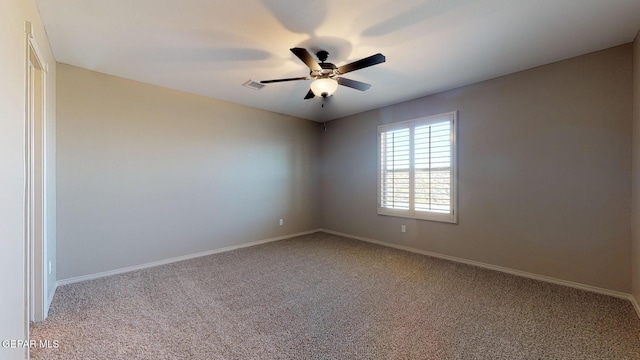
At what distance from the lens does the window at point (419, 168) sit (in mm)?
3990

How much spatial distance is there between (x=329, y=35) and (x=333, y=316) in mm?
2647

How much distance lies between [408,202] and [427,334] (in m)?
2.59

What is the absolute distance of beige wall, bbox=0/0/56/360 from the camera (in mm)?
1348

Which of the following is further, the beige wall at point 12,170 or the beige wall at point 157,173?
the beige wall at point 157,173

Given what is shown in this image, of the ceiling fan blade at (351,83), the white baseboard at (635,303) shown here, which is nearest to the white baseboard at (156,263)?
the ceiling fan blade at (351,83)

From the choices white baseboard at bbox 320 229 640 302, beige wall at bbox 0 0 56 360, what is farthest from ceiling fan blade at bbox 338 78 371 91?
white baseboard at bbox 320 229 640 302

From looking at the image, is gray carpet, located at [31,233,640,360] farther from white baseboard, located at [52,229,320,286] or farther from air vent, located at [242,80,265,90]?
air vent, located at [242,80,265,90]

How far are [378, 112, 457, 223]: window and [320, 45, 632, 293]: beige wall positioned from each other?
0.47 feet

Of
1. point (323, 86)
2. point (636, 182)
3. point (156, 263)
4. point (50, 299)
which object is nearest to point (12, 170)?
point (50, 299)

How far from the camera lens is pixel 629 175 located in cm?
270

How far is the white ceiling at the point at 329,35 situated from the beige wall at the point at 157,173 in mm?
447

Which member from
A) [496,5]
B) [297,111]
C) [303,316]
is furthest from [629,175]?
[297,111]

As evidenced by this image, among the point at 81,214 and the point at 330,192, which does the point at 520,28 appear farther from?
the point at 81,214

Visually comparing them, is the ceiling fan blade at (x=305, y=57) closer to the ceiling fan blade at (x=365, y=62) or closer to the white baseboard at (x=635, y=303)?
the ceiling fan blade at (x=365, y=62)
